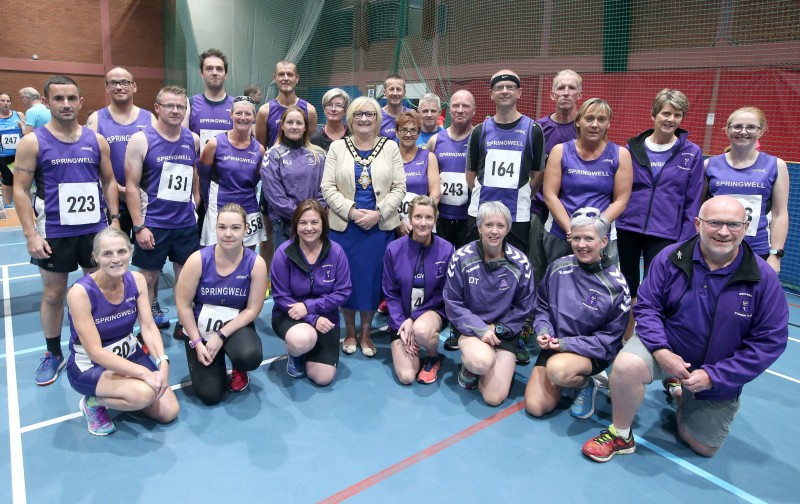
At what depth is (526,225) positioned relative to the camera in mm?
3607

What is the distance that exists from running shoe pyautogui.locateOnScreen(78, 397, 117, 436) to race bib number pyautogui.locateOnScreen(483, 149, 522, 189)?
2737 millimetres

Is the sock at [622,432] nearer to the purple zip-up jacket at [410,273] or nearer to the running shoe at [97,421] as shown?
the purple zip-up jacket at [410,273]

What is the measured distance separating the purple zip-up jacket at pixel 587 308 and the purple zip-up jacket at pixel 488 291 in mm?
189

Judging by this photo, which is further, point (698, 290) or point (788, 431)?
point (788, 431)

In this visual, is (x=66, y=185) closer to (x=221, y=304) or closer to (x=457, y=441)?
(x=221, y=304)

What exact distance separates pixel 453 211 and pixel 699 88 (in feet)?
24.2

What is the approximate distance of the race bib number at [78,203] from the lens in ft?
10.2

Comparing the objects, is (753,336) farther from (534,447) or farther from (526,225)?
(526,225)

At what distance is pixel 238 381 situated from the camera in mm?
3170

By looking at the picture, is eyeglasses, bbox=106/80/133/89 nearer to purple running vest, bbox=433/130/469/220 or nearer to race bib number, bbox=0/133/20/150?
purple running vest, bbox=433/130/469/220

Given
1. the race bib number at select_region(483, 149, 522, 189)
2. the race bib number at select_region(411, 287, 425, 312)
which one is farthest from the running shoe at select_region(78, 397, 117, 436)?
the race bib number at select_region(483, 149, 522, 189)

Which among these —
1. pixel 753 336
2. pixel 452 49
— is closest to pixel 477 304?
pixel 753 336

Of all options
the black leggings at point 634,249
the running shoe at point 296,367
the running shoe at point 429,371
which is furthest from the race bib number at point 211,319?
the black leggings at point 634,249

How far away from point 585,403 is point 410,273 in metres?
1.35
